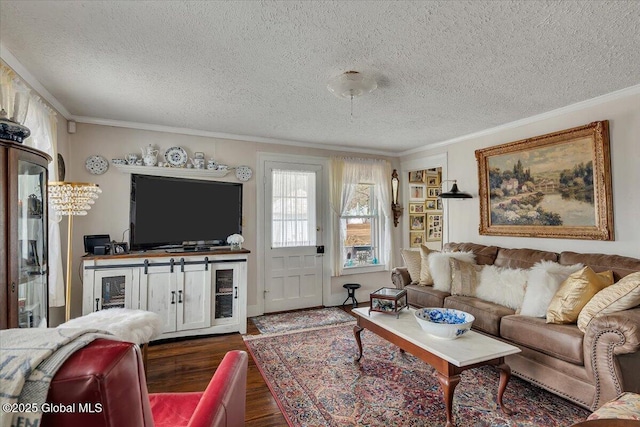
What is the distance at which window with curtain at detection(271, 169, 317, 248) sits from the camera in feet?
15.2

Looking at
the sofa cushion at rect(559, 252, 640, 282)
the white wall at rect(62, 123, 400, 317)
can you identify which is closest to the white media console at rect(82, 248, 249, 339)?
the white wall at rect(62, 123, 400, 317)

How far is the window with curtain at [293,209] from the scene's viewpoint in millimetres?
4637

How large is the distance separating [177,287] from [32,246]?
170 centimetres

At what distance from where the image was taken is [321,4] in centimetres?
172

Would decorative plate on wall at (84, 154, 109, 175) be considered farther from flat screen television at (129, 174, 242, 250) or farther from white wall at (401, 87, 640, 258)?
white wall at (401, 87, 640, 258)

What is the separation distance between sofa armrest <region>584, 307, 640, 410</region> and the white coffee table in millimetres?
465

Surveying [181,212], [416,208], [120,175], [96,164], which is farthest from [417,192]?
[96,164]

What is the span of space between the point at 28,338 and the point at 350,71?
94.0 inches

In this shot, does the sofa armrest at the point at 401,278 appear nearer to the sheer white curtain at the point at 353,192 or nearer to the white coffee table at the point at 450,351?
the sheer white curtain at the point at 353,192

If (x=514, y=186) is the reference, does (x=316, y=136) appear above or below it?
above

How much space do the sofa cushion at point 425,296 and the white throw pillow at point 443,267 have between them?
85mm

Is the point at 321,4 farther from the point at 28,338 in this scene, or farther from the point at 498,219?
the point at 498,219

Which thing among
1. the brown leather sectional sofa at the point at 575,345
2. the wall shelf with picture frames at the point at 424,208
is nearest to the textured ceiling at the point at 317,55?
the brown leather sectional sofa at the point at 575,345

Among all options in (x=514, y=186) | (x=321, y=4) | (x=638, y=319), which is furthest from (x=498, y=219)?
(x=321, y=4)
